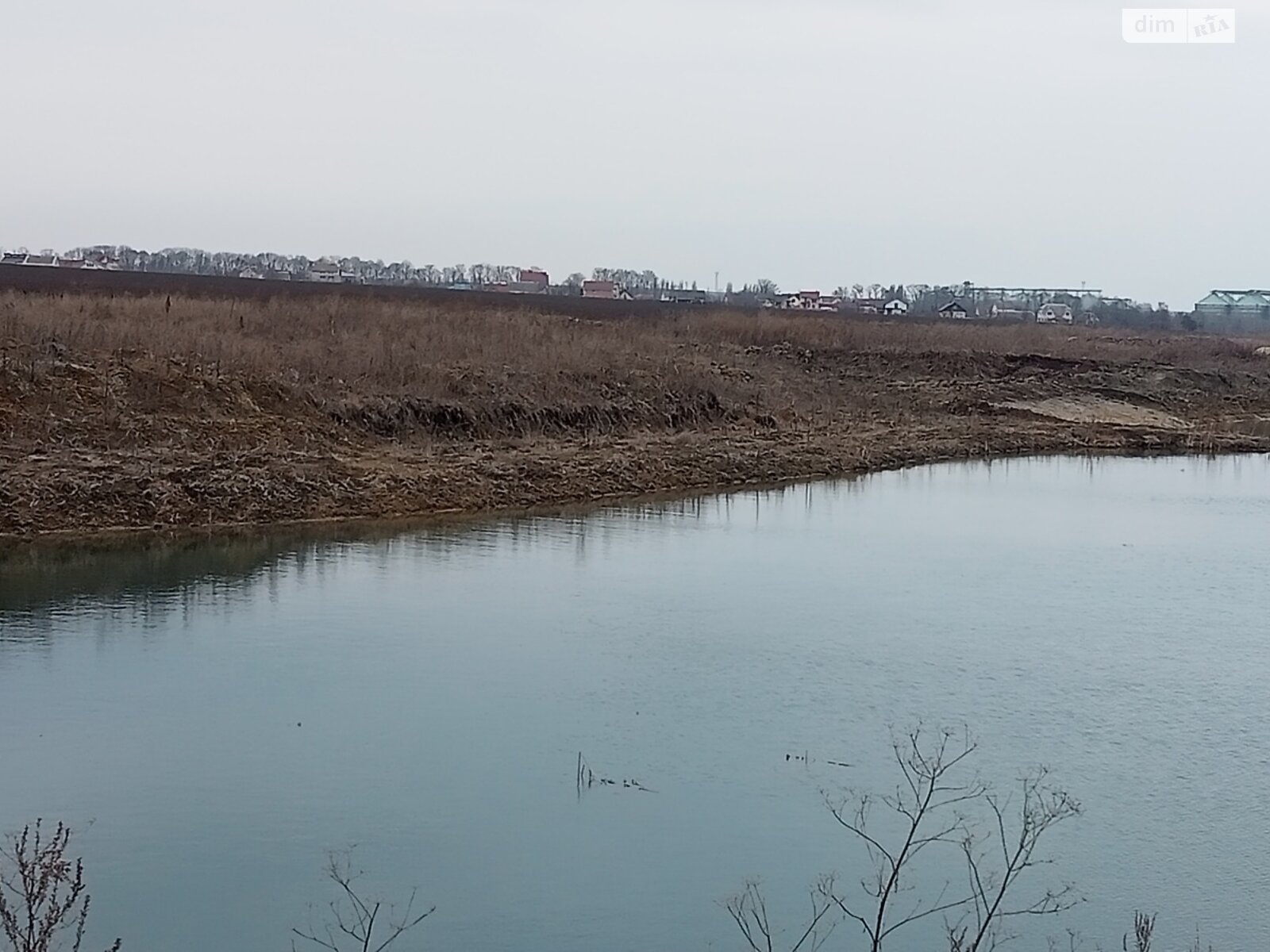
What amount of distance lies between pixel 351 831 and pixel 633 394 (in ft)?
53.1

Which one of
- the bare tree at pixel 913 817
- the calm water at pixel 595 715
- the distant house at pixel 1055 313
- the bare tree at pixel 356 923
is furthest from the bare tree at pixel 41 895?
the distant house at pixel 1055 313

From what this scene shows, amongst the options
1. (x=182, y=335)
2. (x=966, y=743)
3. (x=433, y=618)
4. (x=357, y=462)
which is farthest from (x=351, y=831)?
(x=182, y=335)

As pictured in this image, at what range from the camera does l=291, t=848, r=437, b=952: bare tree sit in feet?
18.5

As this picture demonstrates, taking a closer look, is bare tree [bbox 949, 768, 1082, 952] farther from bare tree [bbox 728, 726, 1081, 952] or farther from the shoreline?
the shoreline

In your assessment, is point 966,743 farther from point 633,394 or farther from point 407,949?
point 633,394

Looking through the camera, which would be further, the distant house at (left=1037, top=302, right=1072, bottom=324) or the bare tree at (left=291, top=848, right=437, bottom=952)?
the distant house at (left=1037, top=302, right=1072, bottom=324)

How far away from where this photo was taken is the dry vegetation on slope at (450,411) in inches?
616

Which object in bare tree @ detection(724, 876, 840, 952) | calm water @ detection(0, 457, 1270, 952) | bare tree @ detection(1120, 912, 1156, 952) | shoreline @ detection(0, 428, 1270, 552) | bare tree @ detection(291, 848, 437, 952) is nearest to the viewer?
bare tree @ detection(1120, 912, 1156, 952)

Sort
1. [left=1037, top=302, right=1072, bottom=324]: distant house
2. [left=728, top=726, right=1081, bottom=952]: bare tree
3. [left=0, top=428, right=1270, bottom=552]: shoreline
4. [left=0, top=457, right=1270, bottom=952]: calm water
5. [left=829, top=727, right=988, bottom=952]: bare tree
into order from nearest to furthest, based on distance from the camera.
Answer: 1. [left=728, top=726, right=1081, bottom=952]: bare tree
2. [left=829, top=727, right=988, bottom=952]: bare tree
3. [left=0, top=457, right=1270, bottom=952]: calm water
4. [left=0, top=428, right=1270, bottom=552]: shoreline
5. [left=1037, top=302, right=1072, bottom=324]: distant house

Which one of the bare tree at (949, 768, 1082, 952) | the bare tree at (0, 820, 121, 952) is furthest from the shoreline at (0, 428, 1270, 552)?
the bare tree at (949, 768, 1082, 952)

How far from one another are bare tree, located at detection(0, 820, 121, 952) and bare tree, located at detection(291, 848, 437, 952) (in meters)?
0.77

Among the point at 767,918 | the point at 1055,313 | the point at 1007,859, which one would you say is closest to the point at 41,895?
the point at 767,918

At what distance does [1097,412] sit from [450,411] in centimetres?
1621

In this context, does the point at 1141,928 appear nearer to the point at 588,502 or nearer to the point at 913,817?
the point at 913,817
